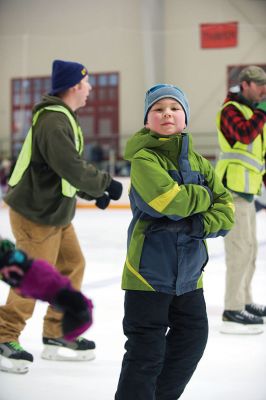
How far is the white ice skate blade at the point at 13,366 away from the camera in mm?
2186

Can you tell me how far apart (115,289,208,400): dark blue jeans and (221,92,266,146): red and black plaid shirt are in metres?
1.23

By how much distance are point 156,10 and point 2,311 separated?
38.8 ft

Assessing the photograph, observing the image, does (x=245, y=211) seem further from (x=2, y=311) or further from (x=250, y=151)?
(x=2, y=311)

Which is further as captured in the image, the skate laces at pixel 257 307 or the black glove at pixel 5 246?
the skate laces at pixel 257 307

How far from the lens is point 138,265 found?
152 centimetres

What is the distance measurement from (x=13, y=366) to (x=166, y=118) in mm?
1091

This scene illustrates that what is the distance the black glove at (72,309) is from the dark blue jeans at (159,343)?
469 millimetres

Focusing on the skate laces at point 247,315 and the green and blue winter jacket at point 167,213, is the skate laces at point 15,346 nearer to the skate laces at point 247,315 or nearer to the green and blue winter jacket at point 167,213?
the green and blue winter jacket at point 167,213

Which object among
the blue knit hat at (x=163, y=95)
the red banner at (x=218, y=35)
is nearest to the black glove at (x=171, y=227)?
the blue knit hat at (x=163, y=95)

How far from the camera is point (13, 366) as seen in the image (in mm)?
2199

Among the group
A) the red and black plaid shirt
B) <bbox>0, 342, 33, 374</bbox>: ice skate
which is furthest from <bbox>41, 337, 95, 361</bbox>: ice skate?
the red and black plaid shirt

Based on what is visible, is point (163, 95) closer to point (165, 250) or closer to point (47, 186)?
point (165, 250)

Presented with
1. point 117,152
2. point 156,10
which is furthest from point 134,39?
point 117,152

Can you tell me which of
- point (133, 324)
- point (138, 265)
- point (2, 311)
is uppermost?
point (138, 265)
